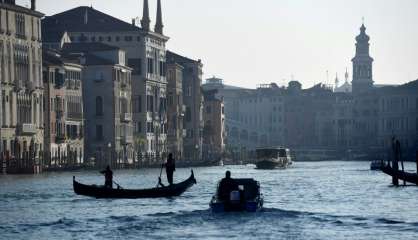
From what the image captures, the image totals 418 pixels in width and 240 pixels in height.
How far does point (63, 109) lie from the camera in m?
159

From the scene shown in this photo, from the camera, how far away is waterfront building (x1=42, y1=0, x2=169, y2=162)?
608 feet

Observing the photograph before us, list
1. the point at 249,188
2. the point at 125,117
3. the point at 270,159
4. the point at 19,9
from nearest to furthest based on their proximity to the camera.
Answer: the point at 249,188, the point at 19,9, the point at 125,117, the point at 270,159

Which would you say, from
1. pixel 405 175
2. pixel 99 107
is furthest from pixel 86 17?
pixel 405 175

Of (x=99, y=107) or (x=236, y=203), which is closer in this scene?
(x=236, y=203)

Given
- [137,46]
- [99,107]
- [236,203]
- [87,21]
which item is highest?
[87,21]

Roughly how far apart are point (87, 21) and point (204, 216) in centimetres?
11446

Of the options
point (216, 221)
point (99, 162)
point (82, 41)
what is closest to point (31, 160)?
point (99, 162)

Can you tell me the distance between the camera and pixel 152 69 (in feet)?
636

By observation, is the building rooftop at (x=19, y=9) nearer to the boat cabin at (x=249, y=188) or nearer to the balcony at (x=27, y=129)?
the balcony at (x=27, y=129)

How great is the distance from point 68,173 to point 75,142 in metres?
23.2

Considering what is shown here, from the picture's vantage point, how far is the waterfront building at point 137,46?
608 ft

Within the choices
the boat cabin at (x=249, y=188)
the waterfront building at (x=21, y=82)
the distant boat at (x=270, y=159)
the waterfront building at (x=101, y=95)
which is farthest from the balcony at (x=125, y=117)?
the boat cabin at (x=249, y=188)

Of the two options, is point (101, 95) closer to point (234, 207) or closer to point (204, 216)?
point (204, 216)

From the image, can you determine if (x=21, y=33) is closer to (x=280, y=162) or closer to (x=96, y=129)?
(x=96, y=129)
